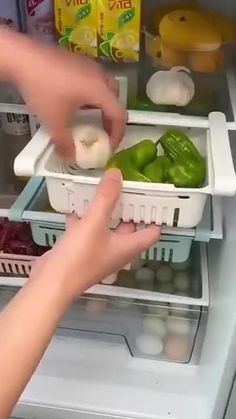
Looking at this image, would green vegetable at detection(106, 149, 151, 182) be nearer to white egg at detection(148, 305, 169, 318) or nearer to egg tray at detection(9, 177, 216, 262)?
egg tray at detection(9, 177, 216, 262)

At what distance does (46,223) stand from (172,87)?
26cm

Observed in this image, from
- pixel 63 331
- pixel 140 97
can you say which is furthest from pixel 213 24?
pixel 63 331

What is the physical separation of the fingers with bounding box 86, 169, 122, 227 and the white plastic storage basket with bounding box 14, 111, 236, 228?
0.06 meters

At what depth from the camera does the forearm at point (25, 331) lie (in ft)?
1.71

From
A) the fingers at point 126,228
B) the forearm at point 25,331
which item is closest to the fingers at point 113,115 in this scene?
the fingers at point 126,228

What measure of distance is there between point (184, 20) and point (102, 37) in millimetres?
117

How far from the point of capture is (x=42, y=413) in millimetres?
Result: 914

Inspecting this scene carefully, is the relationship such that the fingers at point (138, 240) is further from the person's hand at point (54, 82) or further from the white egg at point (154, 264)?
the white egg at point (154, 264)

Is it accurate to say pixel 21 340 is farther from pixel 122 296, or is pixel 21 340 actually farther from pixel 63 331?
pixel 63 331

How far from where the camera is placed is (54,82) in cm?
64

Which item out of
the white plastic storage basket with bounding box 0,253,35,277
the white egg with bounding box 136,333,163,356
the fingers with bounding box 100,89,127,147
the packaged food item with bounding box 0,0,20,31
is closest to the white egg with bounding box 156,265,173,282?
the white egg with bounding box 136,333,163,356

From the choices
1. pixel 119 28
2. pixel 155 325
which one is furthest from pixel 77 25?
pixel 155 325

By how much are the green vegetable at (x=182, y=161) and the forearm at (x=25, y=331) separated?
0.24 meters

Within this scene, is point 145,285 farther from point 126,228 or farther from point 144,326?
point 126,228
